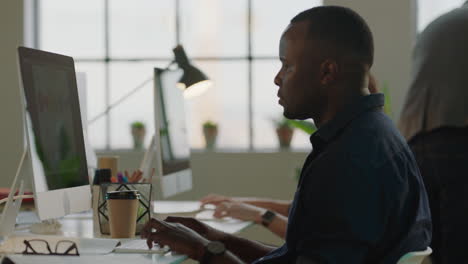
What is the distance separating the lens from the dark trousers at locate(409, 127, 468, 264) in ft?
7.66

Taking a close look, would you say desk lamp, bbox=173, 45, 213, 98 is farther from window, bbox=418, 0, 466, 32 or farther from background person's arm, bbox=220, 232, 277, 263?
window, bbox=418, 0, 466, 32

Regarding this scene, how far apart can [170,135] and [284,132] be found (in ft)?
7.64

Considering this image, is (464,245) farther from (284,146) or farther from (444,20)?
(284,146)

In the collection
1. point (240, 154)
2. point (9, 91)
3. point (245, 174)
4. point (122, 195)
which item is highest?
point (9, 91)

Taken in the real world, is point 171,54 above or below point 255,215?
above

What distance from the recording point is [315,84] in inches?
54.1

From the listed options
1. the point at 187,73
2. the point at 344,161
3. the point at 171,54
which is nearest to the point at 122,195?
the point at 344,161

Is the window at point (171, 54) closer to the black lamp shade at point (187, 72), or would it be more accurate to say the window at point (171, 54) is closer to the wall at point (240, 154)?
the wall at point (240, 154)

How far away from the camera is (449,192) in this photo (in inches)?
92.4

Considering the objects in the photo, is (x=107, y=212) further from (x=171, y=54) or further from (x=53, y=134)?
(x=171, y=54)

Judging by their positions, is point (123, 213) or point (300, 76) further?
point (123, 213)

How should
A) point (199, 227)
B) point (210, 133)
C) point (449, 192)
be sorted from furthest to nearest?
point (210, 133) < point (449, 192) < point (199, 227)

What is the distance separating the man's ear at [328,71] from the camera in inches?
53.1

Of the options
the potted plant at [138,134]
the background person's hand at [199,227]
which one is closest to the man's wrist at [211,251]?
the background person's hand at [199,227]
